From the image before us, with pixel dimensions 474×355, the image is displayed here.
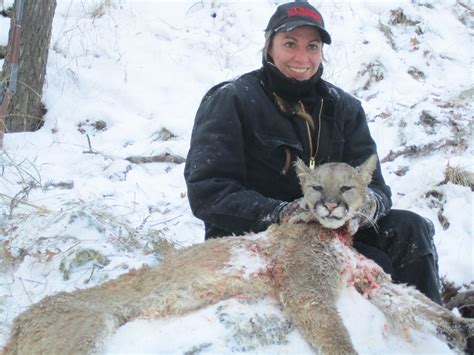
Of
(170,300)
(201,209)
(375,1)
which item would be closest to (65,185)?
(201,209)

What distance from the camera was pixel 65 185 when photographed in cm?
652

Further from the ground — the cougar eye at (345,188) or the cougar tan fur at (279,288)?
the cougar eye at (345,188)

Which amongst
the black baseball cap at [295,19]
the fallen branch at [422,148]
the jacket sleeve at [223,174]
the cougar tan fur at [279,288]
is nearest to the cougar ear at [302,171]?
the cougar tan fur at [279,288]

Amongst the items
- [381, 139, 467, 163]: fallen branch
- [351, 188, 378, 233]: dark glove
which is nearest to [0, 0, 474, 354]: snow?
[381, 139, 467, 163]: fallen branch

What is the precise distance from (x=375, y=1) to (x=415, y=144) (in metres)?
4.33

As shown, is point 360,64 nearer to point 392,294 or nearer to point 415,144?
point 415,144

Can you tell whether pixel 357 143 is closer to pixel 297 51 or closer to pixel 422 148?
pixel 297 51

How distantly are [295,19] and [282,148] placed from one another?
0.91m

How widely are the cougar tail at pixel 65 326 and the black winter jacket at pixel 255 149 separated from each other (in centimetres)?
105

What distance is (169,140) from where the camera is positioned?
759cm

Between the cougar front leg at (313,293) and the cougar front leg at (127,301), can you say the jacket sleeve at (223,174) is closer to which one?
the cougar front leg at (127,301)

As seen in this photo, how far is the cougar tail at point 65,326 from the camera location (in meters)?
3.11

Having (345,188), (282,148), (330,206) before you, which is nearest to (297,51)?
(282,148)

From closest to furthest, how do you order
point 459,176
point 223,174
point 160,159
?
point 223,174
point 459,176
point 160,159
